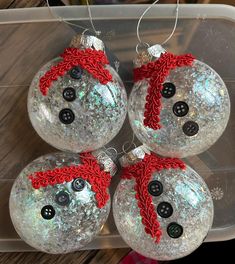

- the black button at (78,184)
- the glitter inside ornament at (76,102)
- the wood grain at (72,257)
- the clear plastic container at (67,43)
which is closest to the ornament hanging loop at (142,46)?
the clear plastic container at (67,43)

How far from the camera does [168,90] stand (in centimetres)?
59

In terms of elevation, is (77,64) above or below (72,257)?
above

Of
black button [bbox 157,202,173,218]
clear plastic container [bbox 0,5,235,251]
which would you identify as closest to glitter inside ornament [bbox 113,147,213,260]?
black button [bbox 157,202,173,218]

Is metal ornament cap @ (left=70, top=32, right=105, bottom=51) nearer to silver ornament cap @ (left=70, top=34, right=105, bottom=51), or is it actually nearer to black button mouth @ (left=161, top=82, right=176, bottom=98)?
silver ornament cap @ (left=70, top=34, right=105, bottom=51)

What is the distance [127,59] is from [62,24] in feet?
0.37

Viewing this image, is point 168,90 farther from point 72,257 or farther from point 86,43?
point 72,257

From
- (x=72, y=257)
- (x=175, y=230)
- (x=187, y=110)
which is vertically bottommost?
(x=72, y=257)

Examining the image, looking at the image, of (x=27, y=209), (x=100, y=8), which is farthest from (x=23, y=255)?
(x=100, y=8)

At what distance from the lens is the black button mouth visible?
59 cm

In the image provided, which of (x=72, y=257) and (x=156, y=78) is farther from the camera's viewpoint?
(x=72, y=257)

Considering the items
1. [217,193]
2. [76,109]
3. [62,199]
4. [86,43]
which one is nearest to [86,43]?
[86,43]

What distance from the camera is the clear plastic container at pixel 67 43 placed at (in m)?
0.70

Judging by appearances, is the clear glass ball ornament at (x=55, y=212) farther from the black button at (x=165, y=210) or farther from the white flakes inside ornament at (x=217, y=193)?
the white flakes inside ornament at (x=217, y=193)

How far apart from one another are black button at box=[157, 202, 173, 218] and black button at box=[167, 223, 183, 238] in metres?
0.01
